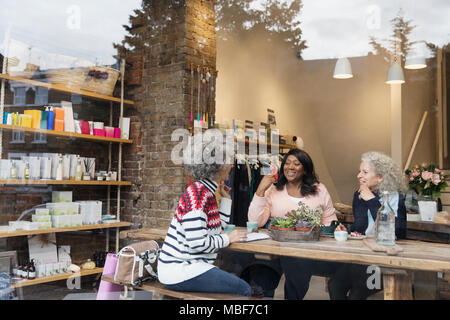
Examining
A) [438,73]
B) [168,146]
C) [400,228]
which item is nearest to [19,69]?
[168,146]

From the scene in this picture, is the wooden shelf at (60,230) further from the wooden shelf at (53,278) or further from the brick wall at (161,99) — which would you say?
the wooden shelf at (53,278)

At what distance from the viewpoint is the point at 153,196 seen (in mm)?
4109

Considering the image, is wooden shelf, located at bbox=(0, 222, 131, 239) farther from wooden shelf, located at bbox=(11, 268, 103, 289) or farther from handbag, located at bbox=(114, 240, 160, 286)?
handbag, located at bbox=(114, 240, 160, 286)

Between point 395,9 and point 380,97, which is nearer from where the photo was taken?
point 395,9

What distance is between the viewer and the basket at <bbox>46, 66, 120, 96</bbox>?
3.76 meters

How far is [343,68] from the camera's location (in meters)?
5.05

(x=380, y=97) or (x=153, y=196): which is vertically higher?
(x=380, y=97)

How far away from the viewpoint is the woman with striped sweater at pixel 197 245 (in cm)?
222

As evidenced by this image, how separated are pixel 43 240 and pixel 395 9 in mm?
3789

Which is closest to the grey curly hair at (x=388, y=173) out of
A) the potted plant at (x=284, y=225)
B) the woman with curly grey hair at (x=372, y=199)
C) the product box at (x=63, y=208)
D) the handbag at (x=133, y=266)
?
the woman with curly grey hair at (x=372, y=199)

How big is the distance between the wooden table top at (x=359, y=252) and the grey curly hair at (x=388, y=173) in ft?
1.52

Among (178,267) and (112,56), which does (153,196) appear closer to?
(112,56)

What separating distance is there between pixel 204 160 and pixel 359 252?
96cm

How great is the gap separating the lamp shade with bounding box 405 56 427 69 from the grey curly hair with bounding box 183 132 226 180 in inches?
143
